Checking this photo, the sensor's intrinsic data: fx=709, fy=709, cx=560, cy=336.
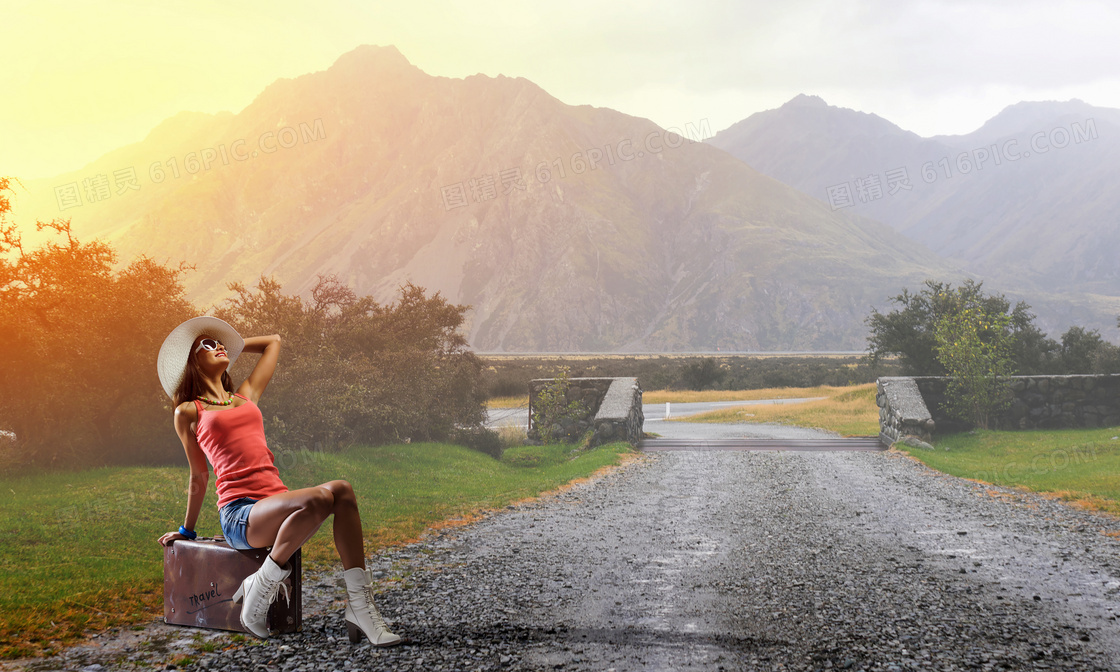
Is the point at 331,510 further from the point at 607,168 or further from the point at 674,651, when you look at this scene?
the point at 607,168

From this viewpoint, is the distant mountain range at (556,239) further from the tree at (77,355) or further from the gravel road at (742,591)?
the gravel road at (742,591)

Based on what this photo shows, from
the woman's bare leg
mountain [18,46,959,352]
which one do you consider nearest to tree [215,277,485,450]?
the woman's bare leg

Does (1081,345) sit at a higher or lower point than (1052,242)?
lower

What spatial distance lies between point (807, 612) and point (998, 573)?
9.11 feet

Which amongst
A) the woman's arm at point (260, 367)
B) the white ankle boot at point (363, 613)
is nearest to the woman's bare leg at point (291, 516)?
the white ankle boot at point (363, 613)

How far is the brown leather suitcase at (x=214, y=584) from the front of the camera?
4512 mm

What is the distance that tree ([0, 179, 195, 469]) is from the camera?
464 inches

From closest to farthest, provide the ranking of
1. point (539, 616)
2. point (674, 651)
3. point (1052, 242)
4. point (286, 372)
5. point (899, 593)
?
point (674, 651) < point (539, 616) < point (899, 593) < point (286, 372) < point (1052, 242)

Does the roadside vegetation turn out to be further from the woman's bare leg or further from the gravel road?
the woman's bare leg

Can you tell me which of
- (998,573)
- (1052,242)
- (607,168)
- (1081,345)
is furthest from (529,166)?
(998,573)

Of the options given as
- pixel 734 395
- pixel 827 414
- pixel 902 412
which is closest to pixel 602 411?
pixel 902 412

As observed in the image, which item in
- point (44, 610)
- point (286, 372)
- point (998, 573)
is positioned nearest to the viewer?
point (44, 610)

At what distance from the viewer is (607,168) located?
18550 centimetres

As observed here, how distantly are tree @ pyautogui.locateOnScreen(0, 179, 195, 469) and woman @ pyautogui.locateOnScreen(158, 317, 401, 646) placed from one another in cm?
924
